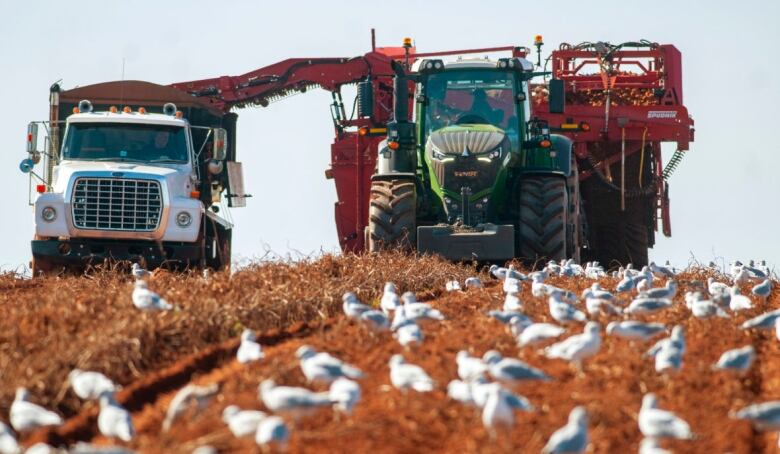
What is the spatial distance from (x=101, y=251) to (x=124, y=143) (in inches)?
71.1

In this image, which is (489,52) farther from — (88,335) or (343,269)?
(88,335)

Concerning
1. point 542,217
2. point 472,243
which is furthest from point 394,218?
point 542,217

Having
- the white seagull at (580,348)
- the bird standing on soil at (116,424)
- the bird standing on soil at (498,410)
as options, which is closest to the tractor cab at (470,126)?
the white seagull at (580,348)

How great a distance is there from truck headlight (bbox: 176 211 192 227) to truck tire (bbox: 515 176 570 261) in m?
4.94

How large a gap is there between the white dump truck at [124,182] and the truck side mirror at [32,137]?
0.05 ft

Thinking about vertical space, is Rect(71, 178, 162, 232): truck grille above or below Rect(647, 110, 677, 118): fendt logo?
below

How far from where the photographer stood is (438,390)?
32.5 feet

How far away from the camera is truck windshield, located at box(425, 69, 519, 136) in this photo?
70.3 feet

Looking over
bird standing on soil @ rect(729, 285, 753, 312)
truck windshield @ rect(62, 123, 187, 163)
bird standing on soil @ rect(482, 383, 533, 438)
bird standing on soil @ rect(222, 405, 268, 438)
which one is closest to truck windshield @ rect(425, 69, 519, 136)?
truck windshield @ rect(62, 123, 187, 163)

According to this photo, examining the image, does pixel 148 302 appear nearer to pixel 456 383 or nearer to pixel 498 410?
pixel 456 383

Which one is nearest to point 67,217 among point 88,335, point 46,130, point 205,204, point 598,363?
point 46,130

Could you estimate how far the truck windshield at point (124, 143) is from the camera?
2206cm

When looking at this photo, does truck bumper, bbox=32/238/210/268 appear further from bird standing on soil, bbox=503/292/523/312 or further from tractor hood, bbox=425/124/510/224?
bird standing on soil, bbox=503/292/523/312

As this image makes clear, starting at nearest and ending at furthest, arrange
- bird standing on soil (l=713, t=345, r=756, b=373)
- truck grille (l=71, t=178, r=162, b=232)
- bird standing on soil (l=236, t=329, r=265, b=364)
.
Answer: bird standing on soil (l=713, t=345, r=756, b=373) < bird standing on soil (l=236, t=329, r=265, b=364) < truck grille (l=71, t=178, r=162, b=232)
